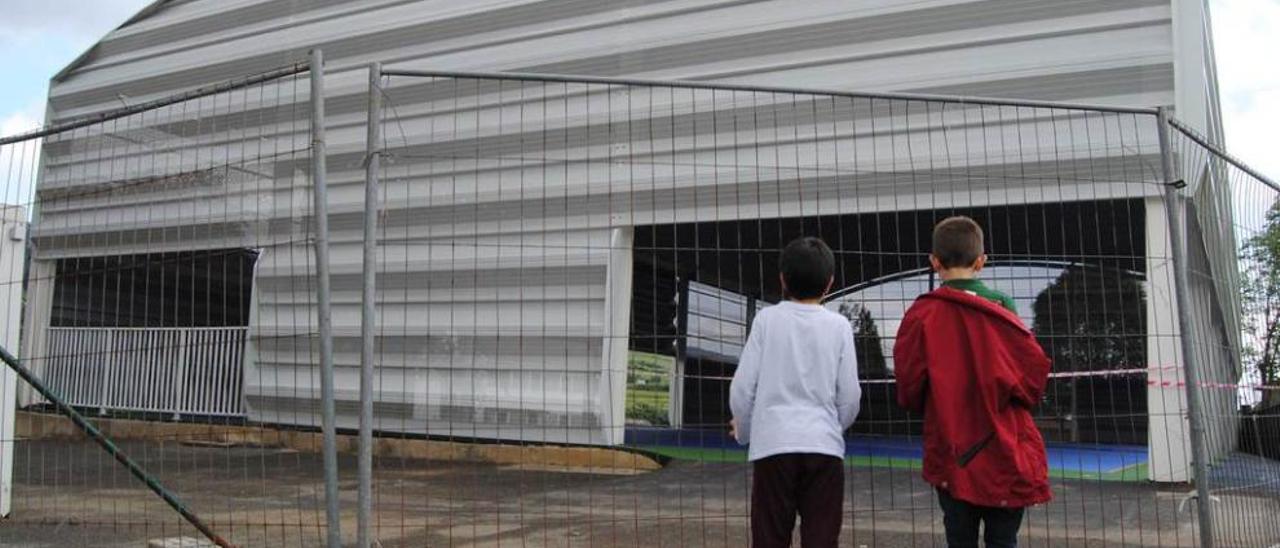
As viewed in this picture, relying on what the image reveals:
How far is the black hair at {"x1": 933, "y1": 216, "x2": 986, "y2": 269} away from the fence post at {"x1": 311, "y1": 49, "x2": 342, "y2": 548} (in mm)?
2526

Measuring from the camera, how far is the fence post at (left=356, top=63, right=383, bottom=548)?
4082mm

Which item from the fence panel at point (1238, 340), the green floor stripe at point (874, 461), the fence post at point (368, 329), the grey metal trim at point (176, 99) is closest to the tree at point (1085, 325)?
the green floor stripe at point (874, 461)

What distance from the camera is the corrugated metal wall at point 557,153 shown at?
8.87 meters

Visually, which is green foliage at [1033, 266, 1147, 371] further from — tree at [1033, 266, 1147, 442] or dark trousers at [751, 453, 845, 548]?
dark trousers at [751, 453, 845, 548]

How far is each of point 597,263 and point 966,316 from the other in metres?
7.57

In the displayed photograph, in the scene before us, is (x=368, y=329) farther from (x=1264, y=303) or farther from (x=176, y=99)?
(x=1264, y=303)

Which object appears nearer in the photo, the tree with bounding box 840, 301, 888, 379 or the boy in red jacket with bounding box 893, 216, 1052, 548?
the boy in red jacket with bounding box 893, 216, 1052, 548

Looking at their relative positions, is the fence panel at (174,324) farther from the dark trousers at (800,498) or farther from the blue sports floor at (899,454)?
the blue sports floor at (899,454)

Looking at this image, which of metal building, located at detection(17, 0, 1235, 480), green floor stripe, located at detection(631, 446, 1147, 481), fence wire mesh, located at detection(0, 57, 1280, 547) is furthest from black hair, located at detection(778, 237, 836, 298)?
green floor stripe, located at detection(631, 446, 1147, 481)

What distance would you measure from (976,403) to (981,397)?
31mm

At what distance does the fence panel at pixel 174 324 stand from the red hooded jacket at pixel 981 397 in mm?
2888

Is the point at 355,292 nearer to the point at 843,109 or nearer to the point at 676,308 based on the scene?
the point at 676,308

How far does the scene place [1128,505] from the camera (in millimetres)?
7273

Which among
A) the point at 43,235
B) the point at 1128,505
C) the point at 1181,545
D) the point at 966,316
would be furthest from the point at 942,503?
the point at 43,235
